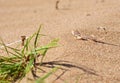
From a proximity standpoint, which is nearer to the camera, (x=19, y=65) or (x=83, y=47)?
(x=19, y=65)

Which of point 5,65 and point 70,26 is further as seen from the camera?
point 70,26

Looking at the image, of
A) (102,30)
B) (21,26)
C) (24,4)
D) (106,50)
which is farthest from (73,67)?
(24,4)

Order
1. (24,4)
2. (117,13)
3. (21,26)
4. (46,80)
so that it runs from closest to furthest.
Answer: (46,80) → (117,13) → (21,26) → (24,4)

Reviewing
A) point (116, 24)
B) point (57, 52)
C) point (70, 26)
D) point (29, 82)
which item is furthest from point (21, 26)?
point (29, 82)

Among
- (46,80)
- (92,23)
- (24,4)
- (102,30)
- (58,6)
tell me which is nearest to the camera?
(46,80)

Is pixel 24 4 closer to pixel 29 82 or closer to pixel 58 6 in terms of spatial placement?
pixel 58 6

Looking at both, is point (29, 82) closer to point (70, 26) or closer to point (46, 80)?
point (46, 80)

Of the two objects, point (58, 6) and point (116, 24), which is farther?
point (58, 6)

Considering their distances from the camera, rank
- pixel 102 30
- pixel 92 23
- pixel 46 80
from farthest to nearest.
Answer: pixel 92 23, pixel 102 30, pixel 46 80

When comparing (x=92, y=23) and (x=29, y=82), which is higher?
(x=92, y=23)
